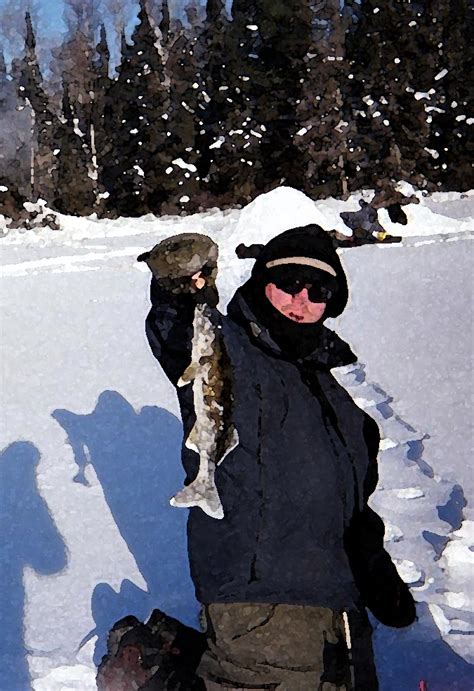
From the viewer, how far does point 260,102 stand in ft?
63.5

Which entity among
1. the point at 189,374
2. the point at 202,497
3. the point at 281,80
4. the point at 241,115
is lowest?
A: the point at 202,497

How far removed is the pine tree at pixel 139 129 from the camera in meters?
20.6

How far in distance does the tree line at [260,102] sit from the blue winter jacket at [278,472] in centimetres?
1721

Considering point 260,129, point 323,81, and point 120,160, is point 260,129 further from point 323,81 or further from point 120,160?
point 120,160

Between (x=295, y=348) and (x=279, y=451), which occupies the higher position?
(x=295, y=348)

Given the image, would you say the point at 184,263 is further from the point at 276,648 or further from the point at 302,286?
the point at 276,648

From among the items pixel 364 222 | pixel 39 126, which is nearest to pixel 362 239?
pixel 364 222

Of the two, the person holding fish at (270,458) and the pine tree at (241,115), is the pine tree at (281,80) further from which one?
the person holding fish at (270,458)

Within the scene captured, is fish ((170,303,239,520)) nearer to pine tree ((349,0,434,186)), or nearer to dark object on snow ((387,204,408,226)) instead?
dark object on snow ((387,204,408,226))

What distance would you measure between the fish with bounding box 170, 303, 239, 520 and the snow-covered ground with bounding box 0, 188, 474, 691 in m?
0.29

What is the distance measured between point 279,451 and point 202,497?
0.20m

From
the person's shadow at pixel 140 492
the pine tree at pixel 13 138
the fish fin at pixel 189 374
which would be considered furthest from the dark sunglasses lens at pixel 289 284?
the pine tree at pixel 13 138

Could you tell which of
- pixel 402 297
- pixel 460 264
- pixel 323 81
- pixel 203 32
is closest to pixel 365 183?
pixel 323 81

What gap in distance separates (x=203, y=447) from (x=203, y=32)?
20.6 m
